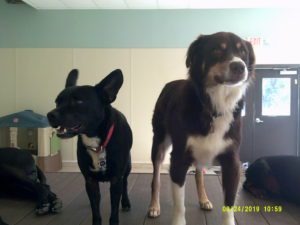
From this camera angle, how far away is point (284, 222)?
1949 millimetres

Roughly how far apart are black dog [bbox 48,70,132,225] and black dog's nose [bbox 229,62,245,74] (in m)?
0.59

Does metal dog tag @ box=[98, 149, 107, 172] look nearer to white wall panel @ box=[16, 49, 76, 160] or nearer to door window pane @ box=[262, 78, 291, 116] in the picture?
white wall panel @ box=[16, 49, 76, 160]

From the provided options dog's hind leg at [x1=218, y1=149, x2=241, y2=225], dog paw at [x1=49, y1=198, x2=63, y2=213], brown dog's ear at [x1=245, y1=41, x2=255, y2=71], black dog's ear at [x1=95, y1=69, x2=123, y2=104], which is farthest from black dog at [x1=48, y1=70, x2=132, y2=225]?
brown dog's ear at [x1=245, y1=41, x2=255, y2=71]

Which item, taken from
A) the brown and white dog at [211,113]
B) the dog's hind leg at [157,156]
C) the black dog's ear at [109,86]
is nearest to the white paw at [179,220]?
the brown and white dog at [211,113]

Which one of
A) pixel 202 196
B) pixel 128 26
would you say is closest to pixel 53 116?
pixel 202 196

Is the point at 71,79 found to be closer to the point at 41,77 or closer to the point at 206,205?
the point at 206,205

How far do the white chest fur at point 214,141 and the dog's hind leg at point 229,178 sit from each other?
0.07 m

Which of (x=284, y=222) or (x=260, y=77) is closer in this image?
(x=284, y=222)

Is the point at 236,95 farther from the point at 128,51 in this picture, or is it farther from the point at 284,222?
the point at 128,51

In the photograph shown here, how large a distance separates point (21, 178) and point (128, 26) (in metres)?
4.59

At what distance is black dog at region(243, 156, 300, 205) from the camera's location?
2.24m

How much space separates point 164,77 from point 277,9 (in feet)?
8.19

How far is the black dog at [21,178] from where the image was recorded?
2.27 metres

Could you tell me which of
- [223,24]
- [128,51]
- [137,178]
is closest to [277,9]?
[223,24]
